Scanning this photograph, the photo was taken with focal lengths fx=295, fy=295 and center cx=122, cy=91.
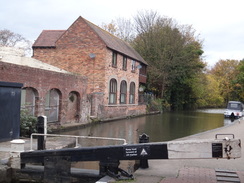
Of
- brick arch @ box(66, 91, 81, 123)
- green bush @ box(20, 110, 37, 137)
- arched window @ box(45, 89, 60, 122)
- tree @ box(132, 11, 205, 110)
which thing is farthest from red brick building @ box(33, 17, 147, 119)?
tree @ box(132, 11, 205, 110)

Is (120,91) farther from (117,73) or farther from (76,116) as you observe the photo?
(76,116)

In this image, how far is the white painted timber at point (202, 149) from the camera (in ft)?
18.7

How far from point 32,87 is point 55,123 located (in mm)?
2842

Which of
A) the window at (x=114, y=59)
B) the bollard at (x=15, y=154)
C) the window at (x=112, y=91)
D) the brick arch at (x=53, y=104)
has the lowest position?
the bollard at (x=15, y=154)

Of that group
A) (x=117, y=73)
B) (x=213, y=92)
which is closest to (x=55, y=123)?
(x=117, y=73)

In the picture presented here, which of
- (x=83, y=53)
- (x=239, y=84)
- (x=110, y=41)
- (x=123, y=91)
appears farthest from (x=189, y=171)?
(x=239, y=84)

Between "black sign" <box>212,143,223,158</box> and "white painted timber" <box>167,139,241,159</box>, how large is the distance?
38mm

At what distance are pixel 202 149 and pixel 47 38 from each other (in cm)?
2317

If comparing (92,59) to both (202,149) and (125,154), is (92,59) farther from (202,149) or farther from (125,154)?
(202,149)

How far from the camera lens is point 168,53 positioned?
39.9 metres

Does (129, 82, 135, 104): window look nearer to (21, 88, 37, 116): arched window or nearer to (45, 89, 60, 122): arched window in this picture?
(45, 89, 60, 122): arched window

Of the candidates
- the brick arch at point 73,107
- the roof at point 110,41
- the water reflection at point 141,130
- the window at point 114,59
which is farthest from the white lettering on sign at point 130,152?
the window at point 114,59

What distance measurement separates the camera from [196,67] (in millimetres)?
42312

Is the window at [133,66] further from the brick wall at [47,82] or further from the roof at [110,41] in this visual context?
the brick wall at [47,82]
